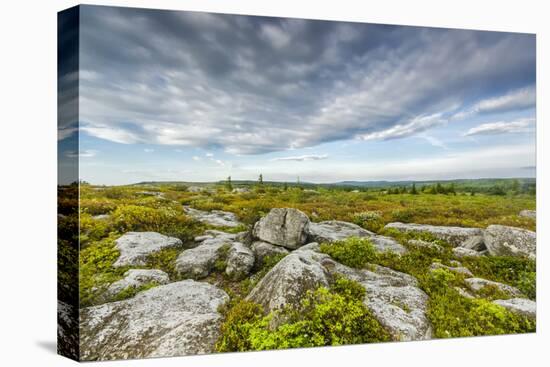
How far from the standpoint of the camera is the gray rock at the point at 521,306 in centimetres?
1066

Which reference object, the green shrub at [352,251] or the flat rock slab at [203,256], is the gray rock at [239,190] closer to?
the flat rock slab at [203,256]

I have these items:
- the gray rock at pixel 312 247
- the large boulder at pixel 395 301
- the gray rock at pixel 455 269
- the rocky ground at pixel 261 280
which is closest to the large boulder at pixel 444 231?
the rocky ground at pixel 261 280

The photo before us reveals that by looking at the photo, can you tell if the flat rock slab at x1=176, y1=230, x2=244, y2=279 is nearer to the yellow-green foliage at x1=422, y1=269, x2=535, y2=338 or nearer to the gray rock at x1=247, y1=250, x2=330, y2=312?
the gray rock at x1=247, y1=250, x2=330, y2=312

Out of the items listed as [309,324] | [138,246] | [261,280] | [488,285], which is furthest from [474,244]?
[138,246]

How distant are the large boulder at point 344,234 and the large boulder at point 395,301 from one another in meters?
0.60

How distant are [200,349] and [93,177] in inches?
160

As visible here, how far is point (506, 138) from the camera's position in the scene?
11.5 meters

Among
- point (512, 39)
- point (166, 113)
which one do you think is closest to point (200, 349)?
point (166, 113)

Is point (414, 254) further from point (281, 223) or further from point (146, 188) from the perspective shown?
point (146, 188)

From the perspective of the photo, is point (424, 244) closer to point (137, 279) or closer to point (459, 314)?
point (459, 314)

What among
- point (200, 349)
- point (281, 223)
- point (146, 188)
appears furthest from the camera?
point (281, 223)

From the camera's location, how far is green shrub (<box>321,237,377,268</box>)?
10.3m

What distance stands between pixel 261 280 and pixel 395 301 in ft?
9.99

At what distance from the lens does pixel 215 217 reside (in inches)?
392
